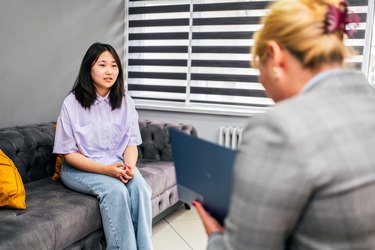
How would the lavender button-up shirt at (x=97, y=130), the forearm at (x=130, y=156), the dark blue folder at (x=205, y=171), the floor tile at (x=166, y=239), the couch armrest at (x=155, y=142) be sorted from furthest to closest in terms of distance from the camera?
1. the couch armrest at (x=155, y=142)
2. the floor tile at (x=166, y=239)
3. the forearm at (x=130, y=156)
4. the lavender button-up shirt at (x=97, y=130)
5. the dark blue folder at (x=205, y=171)

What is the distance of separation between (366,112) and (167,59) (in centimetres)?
356

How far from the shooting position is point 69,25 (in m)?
3.37

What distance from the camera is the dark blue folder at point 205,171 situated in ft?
2.80

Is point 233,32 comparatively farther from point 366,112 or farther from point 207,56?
point 366,112

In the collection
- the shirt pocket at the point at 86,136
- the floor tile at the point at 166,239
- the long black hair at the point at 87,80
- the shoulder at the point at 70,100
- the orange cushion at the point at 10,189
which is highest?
the long black hair at the point at 87,80

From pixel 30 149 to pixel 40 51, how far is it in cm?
99

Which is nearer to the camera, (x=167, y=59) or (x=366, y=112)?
(x=366, y=112)

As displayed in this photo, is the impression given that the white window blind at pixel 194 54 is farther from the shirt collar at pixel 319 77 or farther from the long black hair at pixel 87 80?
the shirt collar at pixel 319 77

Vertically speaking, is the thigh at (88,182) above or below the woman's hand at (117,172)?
below

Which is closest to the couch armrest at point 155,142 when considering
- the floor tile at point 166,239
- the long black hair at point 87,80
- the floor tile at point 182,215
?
the floor tile at point 182,215

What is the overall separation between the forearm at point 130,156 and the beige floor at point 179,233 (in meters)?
0.64

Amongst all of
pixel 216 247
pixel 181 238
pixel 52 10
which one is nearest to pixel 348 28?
pixel 216 247

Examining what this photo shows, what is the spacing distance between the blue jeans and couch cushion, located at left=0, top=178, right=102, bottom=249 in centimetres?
7

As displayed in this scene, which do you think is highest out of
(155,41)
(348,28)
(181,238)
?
(155,41)
